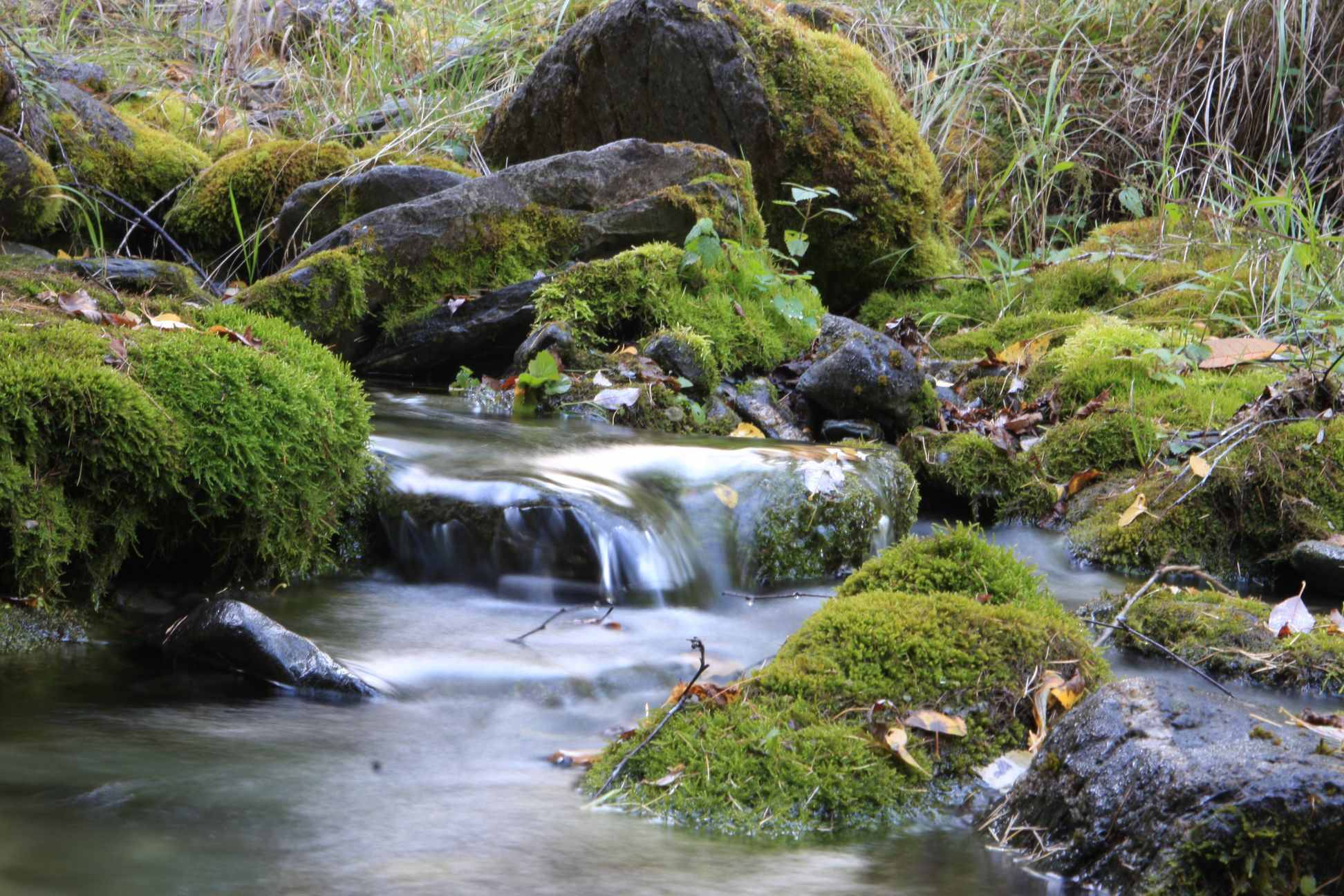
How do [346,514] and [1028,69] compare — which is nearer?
[346,514]

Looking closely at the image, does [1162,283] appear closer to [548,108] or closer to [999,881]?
[548,108]

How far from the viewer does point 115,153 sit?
24.8 ft

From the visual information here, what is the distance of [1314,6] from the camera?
311 inches

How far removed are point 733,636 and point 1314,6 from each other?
7140 mm

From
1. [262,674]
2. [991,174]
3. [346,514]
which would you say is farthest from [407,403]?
[991,174]

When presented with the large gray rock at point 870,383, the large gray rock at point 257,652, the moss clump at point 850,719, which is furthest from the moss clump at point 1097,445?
the large gray rock at point 257,652

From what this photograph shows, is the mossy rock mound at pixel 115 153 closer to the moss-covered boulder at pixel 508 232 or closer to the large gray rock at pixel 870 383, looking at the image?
the moss-covered boulder at pixel 508 232

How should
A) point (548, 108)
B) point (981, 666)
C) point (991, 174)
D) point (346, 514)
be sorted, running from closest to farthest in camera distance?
point (981, 666) < point (346, 514) < point (548, 108) < point (991, 174)

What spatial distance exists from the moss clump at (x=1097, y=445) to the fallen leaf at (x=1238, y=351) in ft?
1.83

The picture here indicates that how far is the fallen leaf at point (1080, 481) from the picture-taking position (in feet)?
16.2

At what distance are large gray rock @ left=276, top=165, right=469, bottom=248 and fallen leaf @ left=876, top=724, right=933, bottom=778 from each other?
5199 mm

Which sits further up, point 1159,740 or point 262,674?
point 1159,740

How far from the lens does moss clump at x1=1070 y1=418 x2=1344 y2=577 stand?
4.32 m

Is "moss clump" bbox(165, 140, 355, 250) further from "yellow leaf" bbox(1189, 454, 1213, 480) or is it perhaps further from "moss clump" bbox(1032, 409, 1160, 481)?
"yellow leaf" bbox(1189, 454, 1213, 480)
